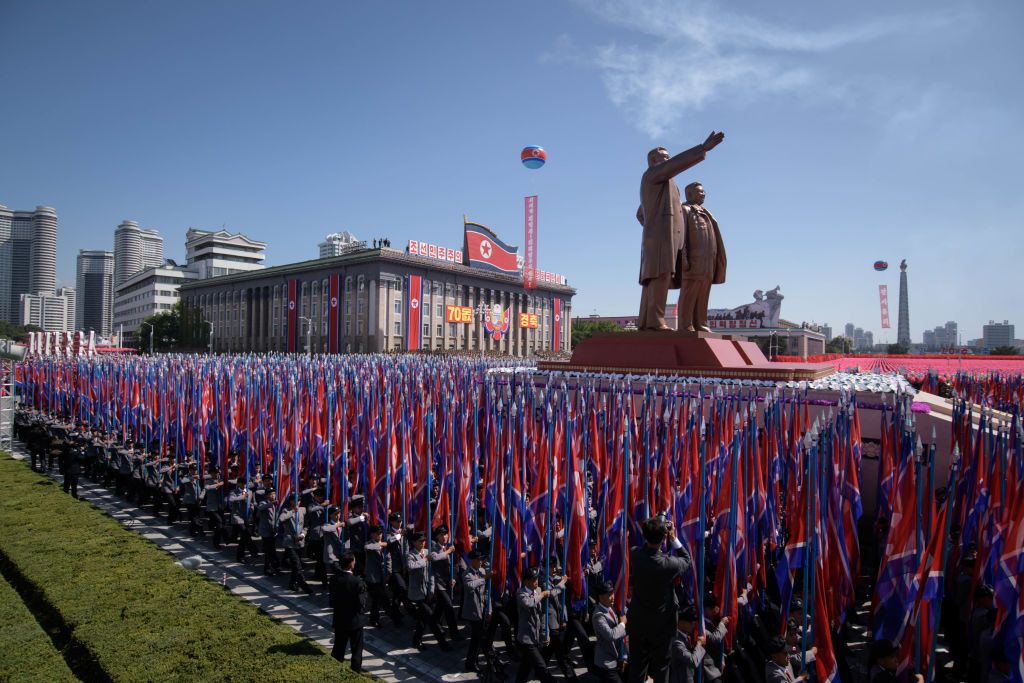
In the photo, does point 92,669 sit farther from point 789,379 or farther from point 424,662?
point 789,379

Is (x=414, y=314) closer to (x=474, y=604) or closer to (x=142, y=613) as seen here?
(x=142, y=613)

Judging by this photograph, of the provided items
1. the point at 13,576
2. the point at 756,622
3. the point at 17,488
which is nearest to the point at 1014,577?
the point at 756,622

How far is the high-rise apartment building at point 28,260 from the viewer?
616 ft

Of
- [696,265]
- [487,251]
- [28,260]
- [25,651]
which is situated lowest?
[25,651]

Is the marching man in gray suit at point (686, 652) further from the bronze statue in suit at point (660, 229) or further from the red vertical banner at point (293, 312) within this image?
the red vertical banner at point (293, 312)

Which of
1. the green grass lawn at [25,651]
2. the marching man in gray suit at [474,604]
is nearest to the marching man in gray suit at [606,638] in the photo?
the marching man in gray suit at [474,604]

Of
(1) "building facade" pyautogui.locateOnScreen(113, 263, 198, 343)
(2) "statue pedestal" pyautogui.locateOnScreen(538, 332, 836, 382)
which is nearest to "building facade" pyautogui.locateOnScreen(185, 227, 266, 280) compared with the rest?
(1) "building facade" pyautogui.locateOnScreen(113, 263, 198, 343)

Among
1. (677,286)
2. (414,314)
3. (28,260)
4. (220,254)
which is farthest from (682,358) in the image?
(28,260)

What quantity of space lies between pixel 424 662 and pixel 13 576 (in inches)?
259

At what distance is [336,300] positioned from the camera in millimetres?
62656

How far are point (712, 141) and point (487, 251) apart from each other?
52080 mm

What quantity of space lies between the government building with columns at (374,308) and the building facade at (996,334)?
172384 mm

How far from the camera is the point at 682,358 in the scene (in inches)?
677

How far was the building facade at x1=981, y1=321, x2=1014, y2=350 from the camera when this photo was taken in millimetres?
179125
